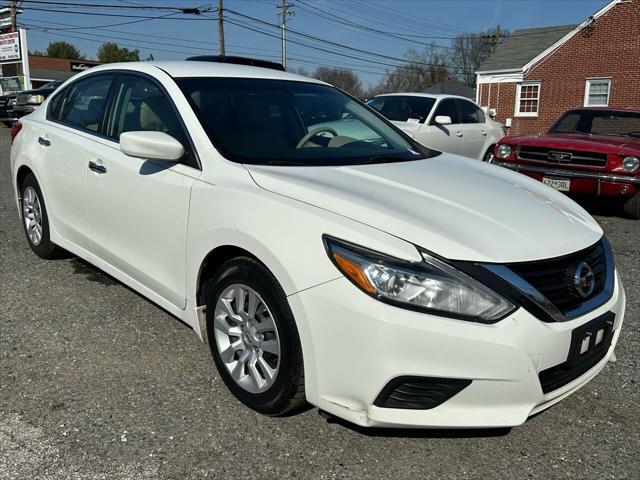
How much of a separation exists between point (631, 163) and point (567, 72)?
1935 cm

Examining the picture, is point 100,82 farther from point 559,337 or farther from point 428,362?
point 559,337

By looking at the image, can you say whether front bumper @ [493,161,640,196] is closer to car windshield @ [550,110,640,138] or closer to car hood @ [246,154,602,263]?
car windshield @ [550,110,640,138]

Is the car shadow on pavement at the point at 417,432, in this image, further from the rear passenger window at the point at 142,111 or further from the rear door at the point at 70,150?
the rear door at the point at 70,150

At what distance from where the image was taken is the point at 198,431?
8.48 ft

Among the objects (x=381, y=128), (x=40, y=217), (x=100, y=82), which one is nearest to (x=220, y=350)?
(x=381, y=128)

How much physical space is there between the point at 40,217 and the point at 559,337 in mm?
3977

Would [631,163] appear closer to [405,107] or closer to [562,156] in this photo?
[562,156]

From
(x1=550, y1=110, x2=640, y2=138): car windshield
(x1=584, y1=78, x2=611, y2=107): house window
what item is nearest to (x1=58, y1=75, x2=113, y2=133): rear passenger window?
(x1=550, y1=110, x2=640, y2=138): car windshield

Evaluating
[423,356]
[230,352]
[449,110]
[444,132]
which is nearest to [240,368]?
[230,352]

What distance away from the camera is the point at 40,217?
4.60 metres

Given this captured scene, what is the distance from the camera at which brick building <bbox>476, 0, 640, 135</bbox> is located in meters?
22.7

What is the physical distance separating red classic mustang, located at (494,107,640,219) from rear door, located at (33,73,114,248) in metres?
5.69

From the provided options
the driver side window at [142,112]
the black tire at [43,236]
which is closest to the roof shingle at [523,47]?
the black tire at [43,236]

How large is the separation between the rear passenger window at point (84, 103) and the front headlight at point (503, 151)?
5.78m
